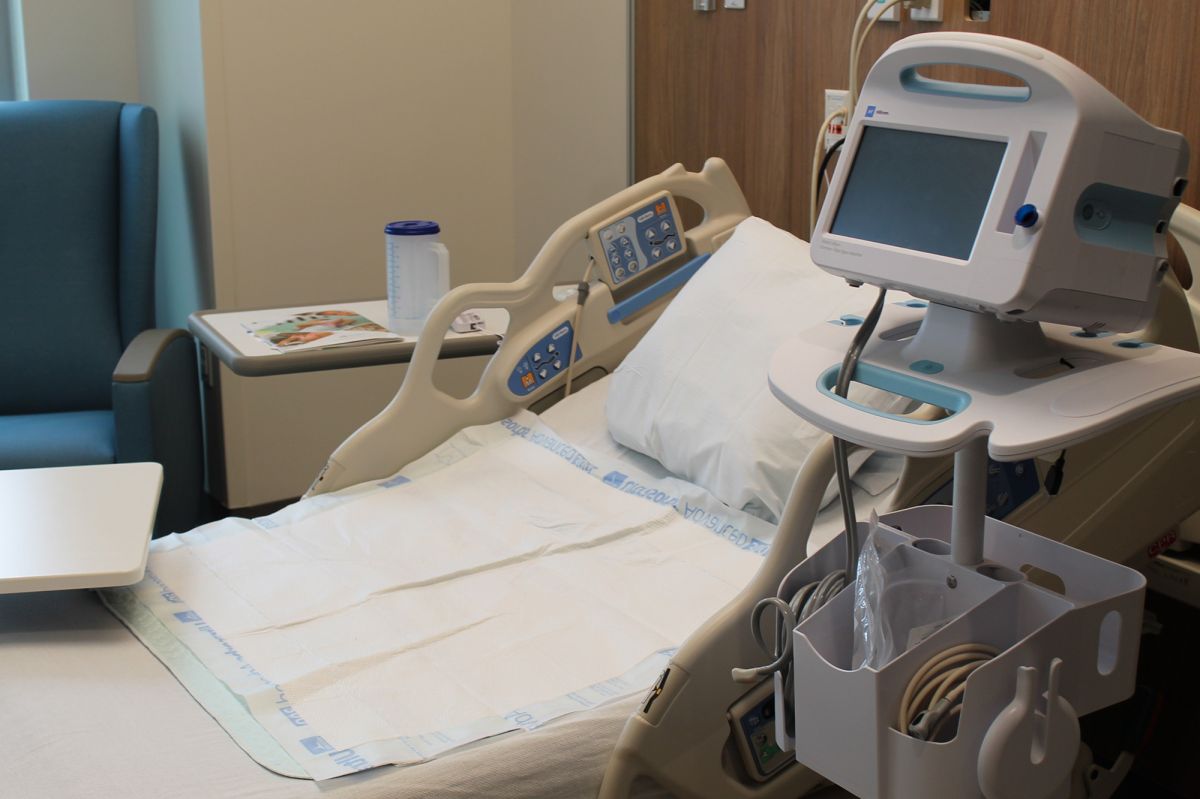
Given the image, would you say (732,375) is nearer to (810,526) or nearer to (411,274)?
(810,526)

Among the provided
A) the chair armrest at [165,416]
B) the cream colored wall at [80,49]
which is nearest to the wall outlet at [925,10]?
the chair armrest at [165,416]

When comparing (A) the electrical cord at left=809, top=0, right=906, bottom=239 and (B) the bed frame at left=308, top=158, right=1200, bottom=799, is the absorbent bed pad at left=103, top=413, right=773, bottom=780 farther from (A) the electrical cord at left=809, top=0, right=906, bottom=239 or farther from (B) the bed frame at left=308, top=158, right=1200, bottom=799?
(A) the electrical cord at left=809, top=0, right=906, bottom=239

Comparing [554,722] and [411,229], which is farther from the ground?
[411,229]

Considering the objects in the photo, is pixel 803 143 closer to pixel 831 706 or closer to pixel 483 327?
pixel 483 327

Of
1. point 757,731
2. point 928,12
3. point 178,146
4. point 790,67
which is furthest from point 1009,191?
point 178,146

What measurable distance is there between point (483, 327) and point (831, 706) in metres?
1.42

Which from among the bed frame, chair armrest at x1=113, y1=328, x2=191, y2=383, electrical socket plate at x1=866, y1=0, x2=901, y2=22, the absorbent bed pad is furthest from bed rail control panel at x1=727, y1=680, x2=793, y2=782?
chair armrest at x1=113, y1=328, x2=191, y2=383

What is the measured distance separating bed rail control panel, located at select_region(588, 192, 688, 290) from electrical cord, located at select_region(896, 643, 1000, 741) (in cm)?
132

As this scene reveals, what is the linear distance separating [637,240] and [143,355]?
115 centimetres

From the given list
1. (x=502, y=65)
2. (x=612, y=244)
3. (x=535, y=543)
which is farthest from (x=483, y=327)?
(x=502, y=65)

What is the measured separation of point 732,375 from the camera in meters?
1.96

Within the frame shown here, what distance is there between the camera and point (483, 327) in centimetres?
241

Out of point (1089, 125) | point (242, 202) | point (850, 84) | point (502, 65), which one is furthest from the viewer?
point (502, 65)

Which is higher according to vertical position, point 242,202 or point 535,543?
point 242,202
